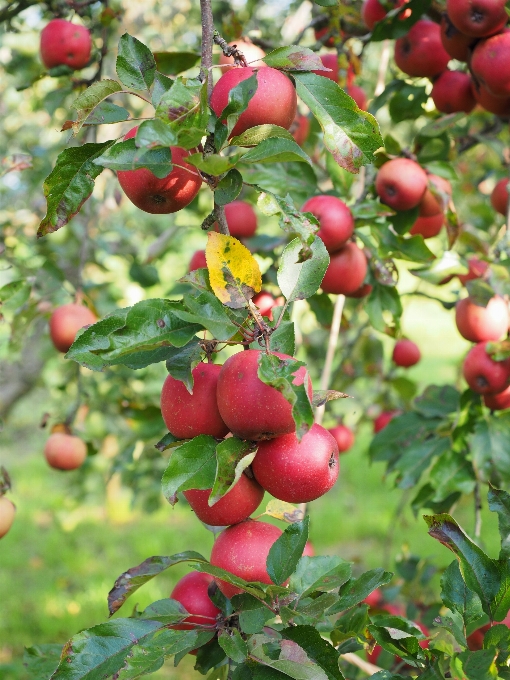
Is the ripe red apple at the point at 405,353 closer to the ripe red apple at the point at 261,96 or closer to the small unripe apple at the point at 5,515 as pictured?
the small unripe apple at the point at 5,515

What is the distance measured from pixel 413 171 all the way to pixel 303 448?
0.89 meters

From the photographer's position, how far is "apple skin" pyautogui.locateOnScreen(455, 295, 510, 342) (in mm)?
1664

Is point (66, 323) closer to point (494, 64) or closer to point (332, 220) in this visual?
point (332, 220)

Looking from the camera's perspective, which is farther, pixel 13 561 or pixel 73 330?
pixel 13 561

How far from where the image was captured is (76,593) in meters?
3.42

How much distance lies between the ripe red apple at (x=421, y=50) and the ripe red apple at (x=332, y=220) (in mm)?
485

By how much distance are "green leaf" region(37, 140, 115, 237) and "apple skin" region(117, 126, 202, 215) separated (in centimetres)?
5

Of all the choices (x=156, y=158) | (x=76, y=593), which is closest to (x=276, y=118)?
(x=156, y=158)

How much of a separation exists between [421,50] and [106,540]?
3.15 meters

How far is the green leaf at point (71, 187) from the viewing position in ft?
3.15

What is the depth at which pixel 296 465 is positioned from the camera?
2.83ft

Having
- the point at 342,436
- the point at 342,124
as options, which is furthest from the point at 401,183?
the point at 342,436

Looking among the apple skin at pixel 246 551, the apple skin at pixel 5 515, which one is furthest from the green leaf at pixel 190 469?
the apple skin at pixel 5 515

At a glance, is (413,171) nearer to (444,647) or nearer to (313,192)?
(313,192)
